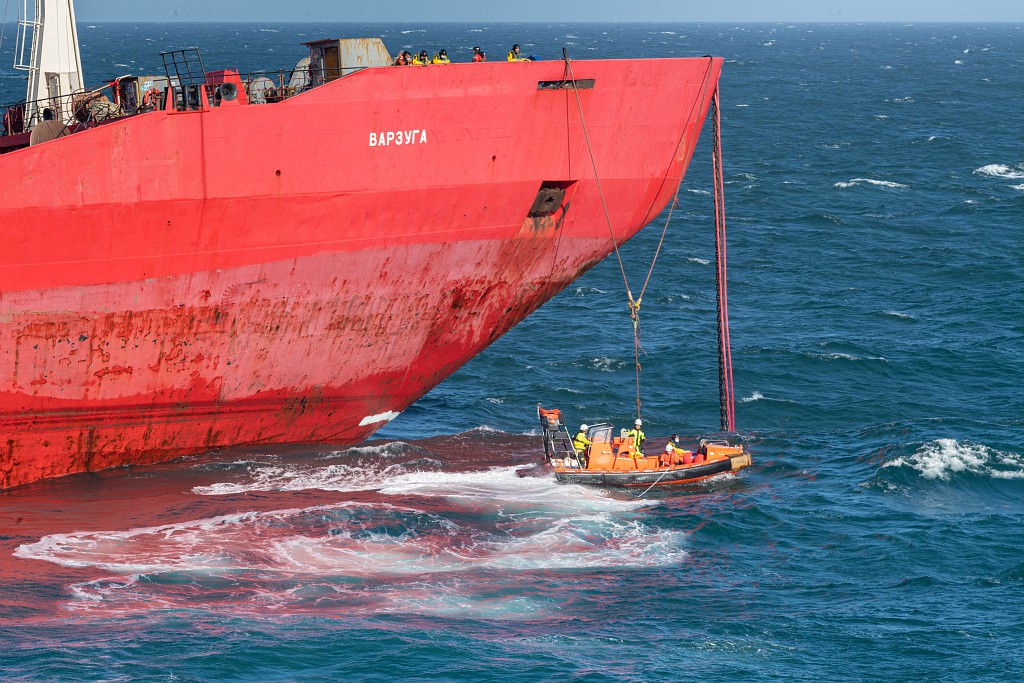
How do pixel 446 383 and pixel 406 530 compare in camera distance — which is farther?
pixel 446 383

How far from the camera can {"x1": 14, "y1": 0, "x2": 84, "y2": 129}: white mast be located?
2753cm

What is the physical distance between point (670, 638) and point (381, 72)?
12493 millimetres

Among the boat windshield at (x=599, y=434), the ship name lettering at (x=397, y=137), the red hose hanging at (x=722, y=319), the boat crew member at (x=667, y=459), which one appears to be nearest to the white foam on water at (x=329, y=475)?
the boat windshield at (x=599, y=434)

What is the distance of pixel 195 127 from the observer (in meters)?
23.0

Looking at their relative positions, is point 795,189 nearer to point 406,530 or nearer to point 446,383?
point 446,383

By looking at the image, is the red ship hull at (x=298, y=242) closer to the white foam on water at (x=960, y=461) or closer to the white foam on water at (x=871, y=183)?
the white foam on water at (x=960, y=461)

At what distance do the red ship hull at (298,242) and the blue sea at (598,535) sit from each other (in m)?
1.65

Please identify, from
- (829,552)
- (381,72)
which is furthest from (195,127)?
(829,552)

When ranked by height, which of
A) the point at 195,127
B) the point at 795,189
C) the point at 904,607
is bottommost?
the point at 904,607

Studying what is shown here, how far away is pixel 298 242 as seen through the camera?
24531 mm

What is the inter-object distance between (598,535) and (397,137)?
9.20 metres

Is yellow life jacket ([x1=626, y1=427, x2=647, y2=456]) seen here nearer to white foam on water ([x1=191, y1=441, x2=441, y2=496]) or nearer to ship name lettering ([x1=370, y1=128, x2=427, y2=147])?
white foam on water ([x1=191, y1=441, x2=441, y2=496])

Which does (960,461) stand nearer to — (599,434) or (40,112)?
(599,434)

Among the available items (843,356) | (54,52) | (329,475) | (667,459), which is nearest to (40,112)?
(54,52)
